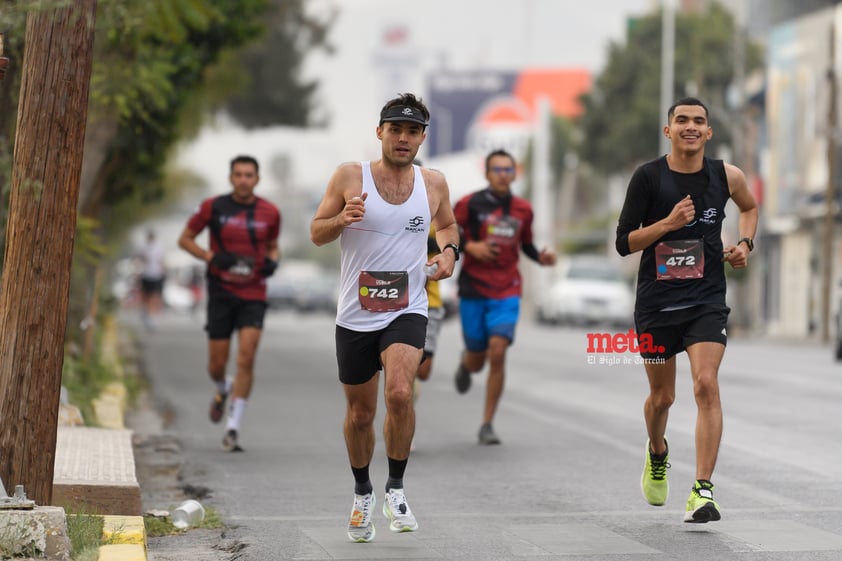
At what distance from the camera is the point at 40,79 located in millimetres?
7750

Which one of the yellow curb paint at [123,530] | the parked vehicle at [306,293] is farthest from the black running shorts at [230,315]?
the parked vehicle at [306,293]

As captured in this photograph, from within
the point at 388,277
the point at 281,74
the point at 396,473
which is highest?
the point at 281,74

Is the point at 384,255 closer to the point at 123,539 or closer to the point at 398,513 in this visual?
the point at 398,513

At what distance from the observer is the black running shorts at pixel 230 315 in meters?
13.1

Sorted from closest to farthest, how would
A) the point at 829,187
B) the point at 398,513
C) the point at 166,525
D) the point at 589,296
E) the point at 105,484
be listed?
1. the point at 398,513
2. the point at 105,484
3. the point at 166,525
4. the point at 829,187
5. the point at 589,296

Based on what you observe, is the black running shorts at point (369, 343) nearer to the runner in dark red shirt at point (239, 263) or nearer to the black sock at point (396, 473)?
the black sock at point (396, 473)

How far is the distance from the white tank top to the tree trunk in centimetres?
136

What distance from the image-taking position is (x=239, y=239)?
1317 cm

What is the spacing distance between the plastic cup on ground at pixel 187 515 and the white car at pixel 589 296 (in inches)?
1389

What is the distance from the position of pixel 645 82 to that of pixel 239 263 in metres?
62.0

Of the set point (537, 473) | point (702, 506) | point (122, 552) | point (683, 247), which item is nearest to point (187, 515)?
point (122, 552)

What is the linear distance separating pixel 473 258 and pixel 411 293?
16.2 ft

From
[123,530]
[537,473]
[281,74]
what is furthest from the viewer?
Answer: [281,74]

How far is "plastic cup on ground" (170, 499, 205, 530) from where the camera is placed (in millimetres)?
9086
